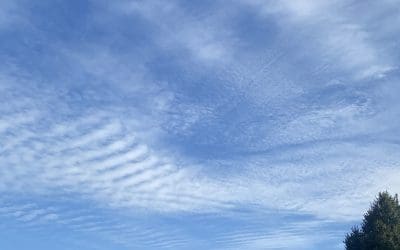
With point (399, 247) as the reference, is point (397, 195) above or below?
above

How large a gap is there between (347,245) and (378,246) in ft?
15.7

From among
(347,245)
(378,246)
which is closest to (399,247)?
(378,246)

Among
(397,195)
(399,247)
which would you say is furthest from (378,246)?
(397,195)

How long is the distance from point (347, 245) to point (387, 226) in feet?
18.3

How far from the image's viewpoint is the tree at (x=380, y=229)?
5056 cm

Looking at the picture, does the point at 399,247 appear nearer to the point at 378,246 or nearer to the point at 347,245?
the point at 378,246

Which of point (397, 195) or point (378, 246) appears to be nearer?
point (378, 246)

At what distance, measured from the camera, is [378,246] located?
5097cm

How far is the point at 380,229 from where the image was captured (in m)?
51.4

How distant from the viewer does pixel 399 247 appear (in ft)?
163

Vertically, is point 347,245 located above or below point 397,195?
below

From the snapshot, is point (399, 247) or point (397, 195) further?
point (397, 195)

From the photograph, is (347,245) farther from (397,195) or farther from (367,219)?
(397,195)

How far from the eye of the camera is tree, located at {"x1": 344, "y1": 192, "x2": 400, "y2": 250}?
166 feet
